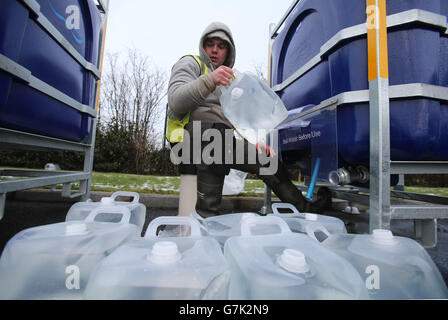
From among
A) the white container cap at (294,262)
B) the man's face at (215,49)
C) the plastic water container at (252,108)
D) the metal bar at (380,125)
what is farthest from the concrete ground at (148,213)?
the man's face at (215,49)

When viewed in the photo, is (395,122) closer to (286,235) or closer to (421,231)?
(421,231)

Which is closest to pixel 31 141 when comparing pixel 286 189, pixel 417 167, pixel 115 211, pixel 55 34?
pixel 55 34

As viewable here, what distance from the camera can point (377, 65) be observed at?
1.04 meters

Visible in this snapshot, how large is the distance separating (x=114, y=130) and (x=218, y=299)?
25.9 feet

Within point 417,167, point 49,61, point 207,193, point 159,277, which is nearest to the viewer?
point 159,277

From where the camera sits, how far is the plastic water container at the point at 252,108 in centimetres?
149

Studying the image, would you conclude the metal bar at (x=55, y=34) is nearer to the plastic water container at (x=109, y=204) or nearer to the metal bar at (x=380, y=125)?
the plastic water container at (x=109, y=204)

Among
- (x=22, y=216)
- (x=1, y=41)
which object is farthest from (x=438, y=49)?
(x=22, y=216)

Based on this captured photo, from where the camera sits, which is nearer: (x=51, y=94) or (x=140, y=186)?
(x=51, y=94)

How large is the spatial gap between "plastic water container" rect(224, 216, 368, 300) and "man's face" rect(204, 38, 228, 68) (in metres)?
1.52

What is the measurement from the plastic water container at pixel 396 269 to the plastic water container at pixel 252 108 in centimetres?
104

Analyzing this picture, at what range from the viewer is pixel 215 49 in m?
1.62

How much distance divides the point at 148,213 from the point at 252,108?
1703 mm

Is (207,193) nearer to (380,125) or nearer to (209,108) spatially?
(209,108)
